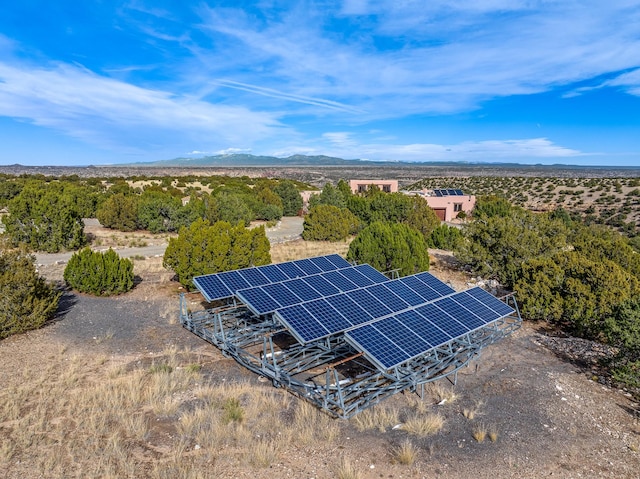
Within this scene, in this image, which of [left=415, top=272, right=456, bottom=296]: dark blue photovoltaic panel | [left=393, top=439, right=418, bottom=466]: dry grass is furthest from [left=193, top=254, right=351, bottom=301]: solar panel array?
[left=393, top=439, right=418, bottom=466]: dry grass

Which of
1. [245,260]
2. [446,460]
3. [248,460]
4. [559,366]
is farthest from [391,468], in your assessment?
[245,260]

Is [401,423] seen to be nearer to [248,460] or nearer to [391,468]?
[391,468]

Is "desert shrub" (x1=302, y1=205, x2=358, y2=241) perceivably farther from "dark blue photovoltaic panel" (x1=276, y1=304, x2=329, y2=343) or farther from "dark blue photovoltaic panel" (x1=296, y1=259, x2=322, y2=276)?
"dark blue photovoltaic panel" (x1=276, y1=304, x2=329, y2=343)

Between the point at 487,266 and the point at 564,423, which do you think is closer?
the point at 564,423

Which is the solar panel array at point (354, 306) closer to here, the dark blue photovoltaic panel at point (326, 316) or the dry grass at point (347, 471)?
the dark blue photovoltaic panel at point (326, 316)

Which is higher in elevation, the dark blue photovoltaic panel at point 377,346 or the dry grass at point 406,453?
the dark blue photovoltaic panel at point 377,346

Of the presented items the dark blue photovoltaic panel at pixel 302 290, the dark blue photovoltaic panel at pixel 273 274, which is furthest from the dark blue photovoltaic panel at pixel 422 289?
the dark blue photovoltaic panel at pixel 273 274

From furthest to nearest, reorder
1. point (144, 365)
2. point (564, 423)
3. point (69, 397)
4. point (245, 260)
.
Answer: point (245, 260), point (144, 365), point (69, 397), point (564, 423)
